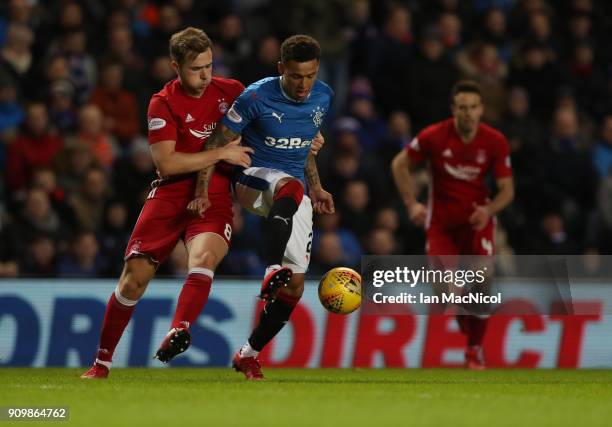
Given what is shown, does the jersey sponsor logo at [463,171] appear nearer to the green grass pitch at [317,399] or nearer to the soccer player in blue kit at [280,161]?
the green grass pitch at [317,399]

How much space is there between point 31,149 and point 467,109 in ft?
16.7

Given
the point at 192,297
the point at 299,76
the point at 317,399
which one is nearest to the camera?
the point at 317,399

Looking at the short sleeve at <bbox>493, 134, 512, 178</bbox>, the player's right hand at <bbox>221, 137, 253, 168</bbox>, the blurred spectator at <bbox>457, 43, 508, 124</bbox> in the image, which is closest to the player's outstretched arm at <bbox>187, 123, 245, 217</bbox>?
the player's right hand at <bbox>221, 137, 253, 168</bbox>

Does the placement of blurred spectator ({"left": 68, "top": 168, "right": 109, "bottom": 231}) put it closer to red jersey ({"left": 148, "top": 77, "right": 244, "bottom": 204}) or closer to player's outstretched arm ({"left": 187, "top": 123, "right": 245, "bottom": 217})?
red jersey ({"left": 148, "top": 77, "right": 244, "bottom": 204})

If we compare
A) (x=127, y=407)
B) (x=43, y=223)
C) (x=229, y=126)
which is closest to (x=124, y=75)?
(x=43, y=223)

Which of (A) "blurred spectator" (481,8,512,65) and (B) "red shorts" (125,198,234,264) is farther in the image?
(A) "blurred spectator" (481,8,512,65)

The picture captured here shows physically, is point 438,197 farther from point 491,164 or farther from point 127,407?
point 127,407

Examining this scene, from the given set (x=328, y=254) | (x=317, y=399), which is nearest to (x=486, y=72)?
(x=328, y=254)

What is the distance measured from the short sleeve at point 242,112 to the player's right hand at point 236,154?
0.39 feet

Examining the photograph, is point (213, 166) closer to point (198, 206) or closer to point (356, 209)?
point (198, 206)

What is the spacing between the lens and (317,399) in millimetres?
8148

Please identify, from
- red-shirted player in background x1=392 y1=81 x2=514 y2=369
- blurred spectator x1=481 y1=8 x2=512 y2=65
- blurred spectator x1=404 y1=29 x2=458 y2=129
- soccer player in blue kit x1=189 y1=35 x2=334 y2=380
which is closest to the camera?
soccer player in blue kit x1=189 y1=35 x2=334 y2=380

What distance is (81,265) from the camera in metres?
13.9

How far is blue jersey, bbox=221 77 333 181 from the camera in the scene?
375 inches
